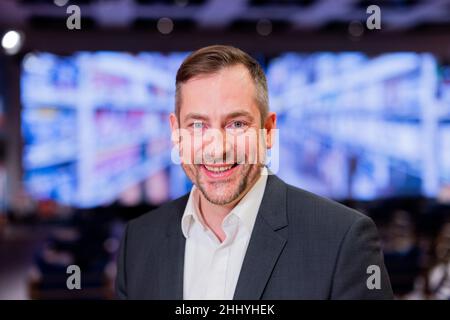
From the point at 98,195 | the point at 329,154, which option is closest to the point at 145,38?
the point at 98,195

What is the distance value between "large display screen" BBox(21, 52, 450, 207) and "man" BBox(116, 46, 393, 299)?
211 inches

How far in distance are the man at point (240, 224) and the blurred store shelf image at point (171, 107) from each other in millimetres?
4997

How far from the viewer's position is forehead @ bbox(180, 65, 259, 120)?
93 cm

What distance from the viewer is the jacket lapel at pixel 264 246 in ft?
3.03

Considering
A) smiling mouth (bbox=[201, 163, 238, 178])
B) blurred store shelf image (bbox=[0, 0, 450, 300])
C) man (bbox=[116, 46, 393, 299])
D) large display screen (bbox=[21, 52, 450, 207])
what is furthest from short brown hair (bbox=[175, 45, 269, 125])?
large display screen (bbox=[21, 52, 450, 207])

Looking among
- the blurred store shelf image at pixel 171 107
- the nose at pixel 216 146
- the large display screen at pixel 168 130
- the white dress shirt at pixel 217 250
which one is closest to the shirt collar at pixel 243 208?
the white dress shirt at pixel 217 250

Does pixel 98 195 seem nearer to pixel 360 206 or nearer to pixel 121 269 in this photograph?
pixel 360 206

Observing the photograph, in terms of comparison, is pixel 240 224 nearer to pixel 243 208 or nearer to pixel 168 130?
pixel 243 208

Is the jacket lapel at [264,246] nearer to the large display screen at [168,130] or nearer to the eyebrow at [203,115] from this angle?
the eyebrow at [203,115]

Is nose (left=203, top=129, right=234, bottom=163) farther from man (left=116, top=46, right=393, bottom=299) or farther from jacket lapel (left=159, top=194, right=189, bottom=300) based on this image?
jacket lapel (left=159, top=194, right=189, bottom=300)

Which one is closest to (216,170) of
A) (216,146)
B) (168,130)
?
(216,146)

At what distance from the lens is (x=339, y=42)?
306 inches

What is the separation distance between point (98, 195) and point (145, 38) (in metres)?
2.15

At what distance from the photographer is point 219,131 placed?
3.06ft
